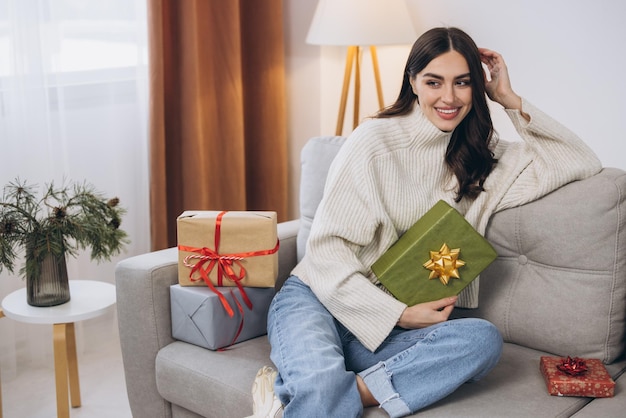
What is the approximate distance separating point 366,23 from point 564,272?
4.29ft

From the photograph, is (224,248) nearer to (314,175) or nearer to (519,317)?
(314,175)

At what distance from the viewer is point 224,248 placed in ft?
6.10

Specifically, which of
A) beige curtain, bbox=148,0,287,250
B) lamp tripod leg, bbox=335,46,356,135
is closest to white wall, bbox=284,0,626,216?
lamp tripod leg, bbox=335,46,356,135

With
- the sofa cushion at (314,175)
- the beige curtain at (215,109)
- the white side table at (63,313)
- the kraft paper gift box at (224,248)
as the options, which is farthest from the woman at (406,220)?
the beige curtain at (215,109)

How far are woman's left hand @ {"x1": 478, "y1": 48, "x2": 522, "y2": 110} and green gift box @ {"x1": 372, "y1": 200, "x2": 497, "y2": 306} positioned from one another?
1.25ft

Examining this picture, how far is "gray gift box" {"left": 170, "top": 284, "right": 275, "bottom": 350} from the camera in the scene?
1.80m

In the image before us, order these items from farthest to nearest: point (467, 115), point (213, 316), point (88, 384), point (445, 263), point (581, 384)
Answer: point (88, 384)
point (467, 115)
point (213, 316)
point (445, 263)
point (581, 384)

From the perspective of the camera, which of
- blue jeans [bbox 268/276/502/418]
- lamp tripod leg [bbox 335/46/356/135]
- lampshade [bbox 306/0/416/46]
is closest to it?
blue jeans [bbox 268/276/502/418]

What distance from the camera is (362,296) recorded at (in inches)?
A: 67.1

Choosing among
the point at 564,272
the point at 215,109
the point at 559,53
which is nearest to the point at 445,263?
the point at 564,272

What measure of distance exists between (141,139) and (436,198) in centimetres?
136

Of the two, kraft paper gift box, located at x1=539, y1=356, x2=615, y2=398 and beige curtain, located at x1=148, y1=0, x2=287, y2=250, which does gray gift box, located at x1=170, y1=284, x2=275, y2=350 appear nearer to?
kraft paper gift box, located at x1=539, y1=356, x2=615, y2=398

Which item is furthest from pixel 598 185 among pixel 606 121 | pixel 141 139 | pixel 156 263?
pixel 141 139

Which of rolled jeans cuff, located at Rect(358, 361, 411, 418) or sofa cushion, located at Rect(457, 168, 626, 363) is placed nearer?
rolled jeans cuff, located at Rect(358, 361, 411, 418)
